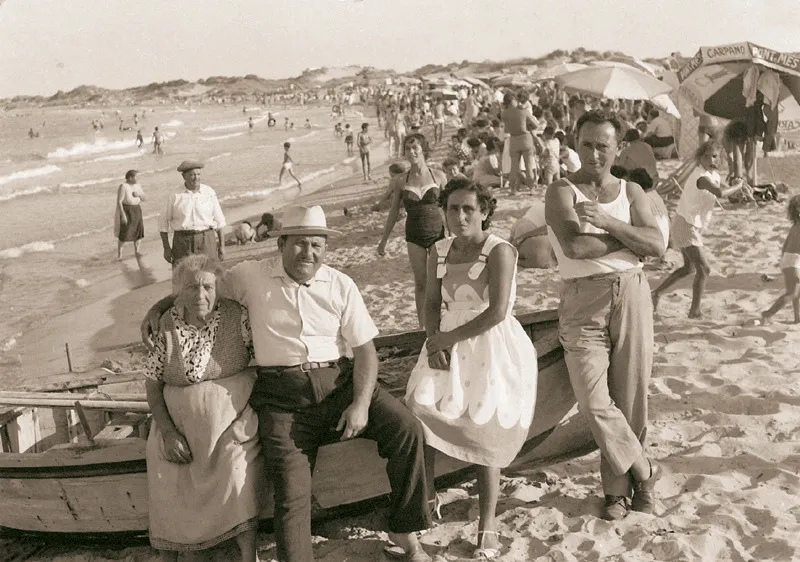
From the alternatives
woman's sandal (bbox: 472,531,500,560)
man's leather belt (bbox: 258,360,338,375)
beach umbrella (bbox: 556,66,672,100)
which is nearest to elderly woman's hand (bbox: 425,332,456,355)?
man's leather belt (bbox: 258,360,338,375)

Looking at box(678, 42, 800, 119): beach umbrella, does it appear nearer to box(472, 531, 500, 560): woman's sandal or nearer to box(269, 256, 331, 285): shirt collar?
box(269, 256, 331, 285): shirt collar

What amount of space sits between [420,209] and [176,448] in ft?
12.6

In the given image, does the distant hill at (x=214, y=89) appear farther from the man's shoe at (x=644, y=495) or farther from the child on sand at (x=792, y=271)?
the man's shoe at (x=644, y=495)

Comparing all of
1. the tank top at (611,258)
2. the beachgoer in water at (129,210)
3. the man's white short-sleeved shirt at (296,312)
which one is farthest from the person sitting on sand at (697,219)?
the beachgoer in water at (129,210)

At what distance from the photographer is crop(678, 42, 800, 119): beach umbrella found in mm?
10828

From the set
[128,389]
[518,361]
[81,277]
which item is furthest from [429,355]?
[81,277]

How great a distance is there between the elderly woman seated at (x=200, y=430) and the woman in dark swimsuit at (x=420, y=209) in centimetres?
332

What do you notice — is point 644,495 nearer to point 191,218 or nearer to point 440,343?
point 440,343

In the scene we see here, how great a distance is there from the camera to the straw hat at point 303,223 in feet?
12.3

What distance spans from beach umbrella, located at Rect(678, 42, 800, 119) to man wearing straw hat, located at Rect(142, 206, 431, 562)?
30.7ft

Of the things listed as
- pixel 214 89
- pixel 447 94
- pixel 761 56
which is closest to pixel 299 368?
pixel 761 56

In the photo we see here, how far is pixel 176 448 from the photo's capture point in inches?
144

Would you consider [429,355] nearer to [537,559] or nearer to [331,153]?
[537,559]

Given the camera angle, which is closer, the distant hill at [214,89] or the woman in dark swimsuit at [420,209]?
the woman in dark swimsuit at [420,209]
